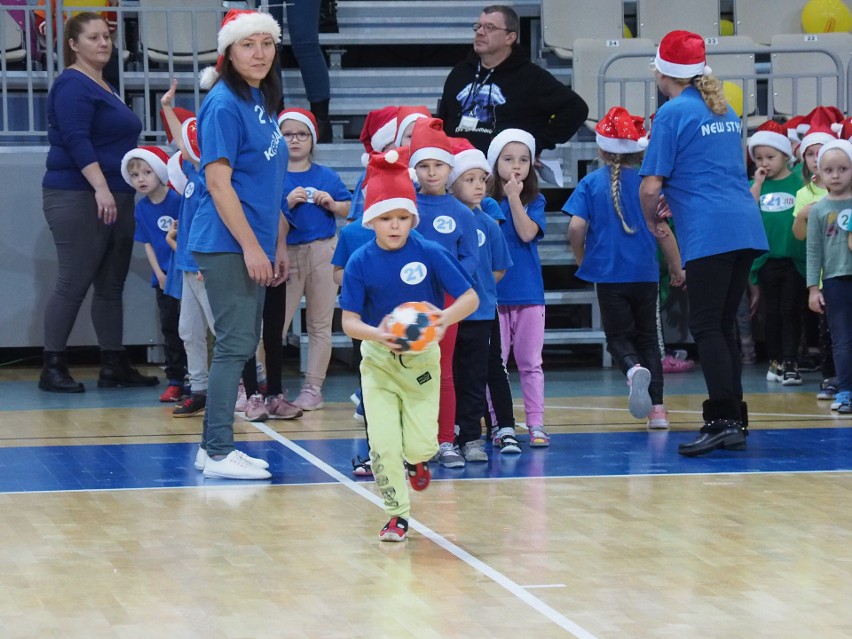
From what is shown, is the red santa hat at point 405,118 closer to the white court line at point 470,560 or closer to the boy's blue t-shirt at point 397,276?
the white court line at point 470,560

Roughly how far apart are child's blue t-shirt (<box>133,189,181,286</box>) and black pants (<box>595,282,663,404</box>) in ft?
9.06

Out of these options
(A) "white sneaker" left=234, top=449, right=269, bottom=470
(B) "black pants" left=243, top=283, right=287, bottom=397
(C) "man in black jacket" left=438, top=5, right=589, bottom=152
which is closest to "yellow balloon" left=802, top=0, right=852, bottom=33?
(C) "man in black jacket" left=438, top=5, right=589, bottom=152

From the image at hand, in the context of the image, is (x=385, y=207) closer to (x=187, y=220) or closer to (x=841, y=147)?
(x=187, y=220)

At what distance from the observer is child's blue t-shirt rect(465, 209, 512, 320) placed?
5.79 metres

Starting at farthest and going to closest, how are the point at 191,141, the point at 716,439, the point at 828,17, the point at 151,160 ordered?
the point at 828,17
the point at 151,160
the point at 191,141
the point at 716,439

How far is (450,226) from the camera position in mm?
5539

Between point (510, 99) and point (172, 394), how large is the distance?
102 inches

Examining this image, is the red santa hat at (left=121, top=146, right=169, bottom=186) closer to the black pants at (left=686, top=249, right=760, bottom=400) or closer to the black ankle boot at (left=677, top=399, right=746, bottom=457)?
the black pants at (left=686, top=249, right=760, bottom=400)

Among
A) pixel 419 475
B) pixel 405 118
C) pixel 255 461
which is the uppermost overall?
pixel 405 118

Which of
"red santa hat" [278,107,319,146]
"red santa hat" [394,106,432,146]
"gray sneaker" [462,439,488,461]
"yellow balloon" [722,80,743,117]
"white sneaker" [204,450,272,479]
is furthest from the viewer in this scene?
"yellow balloon" [722,80,743,117]

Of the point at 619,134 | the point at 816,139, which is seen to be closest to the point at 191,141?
the point at 619,134

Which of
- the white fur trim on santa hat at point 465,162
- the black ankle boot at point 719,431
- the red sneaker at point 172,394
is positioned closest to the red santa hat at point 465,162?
the white fur trim on santa hat at point 465,162

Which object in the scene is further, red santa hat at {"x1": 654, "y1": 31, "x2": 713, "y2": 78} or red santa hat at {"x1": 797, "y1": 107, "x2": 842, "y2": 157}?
red santa hat at {"x1": 797, "y1": 107, "x2": 842, "y2": 157}

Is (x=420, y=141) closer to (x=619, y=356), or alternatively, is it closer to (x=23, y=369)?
(x=619, y=356)
